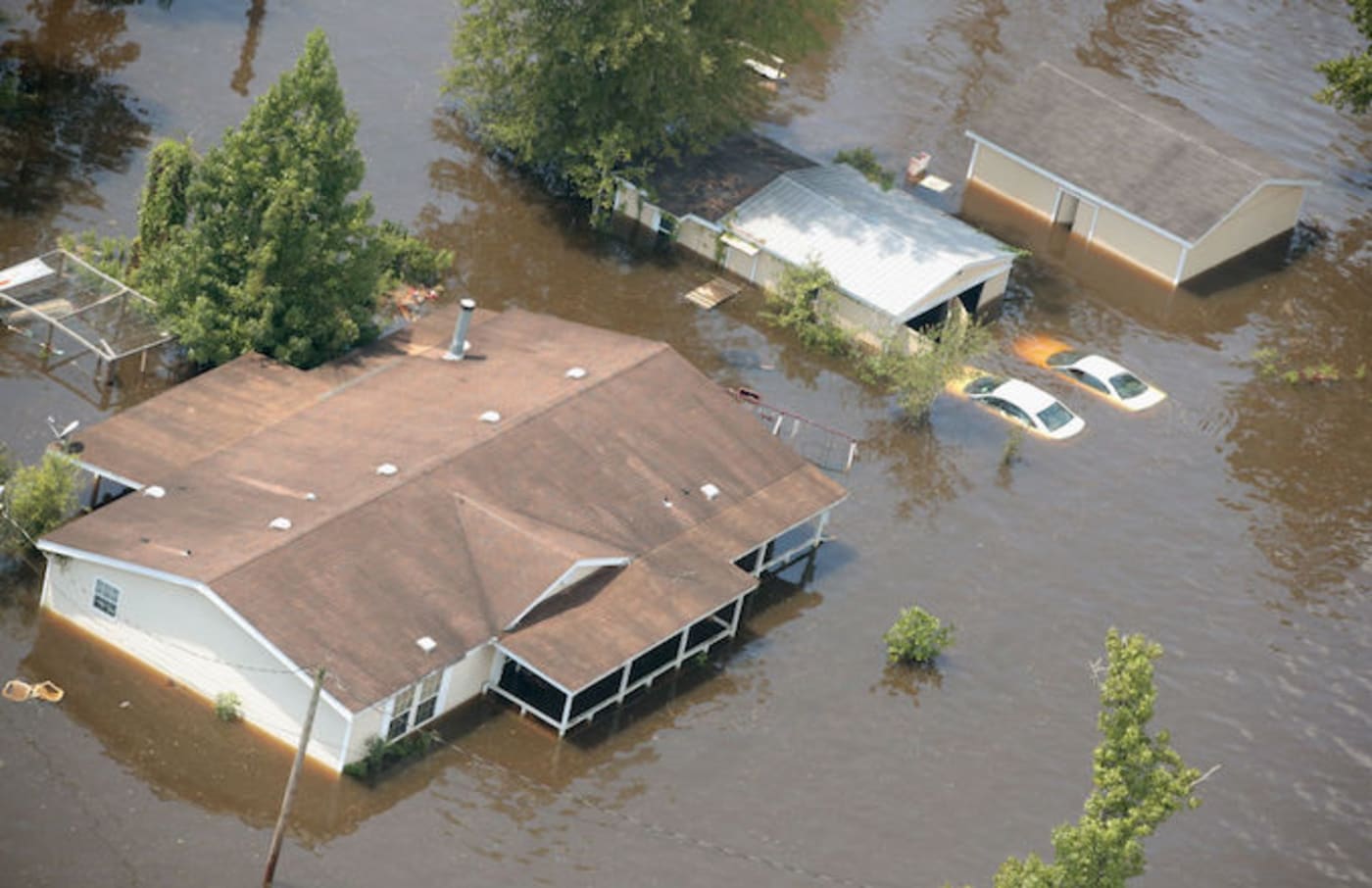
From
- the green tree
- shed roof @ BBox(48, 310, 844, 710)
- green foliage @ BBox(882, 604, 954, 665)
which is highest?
the green tree

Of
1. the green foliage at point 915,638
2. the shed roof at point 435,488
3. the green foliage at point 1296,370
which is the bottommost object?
the green foliage at point 915,638

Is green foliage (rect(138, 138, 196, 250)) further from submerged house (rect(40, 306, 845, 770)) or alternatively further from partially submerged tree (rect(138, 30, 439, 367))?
submerged house (rect(40, 306, 845, 770))

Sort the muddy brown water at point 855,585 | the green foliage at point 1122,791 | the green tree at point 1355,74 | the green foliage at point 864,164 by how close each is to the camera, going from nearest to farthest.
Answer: the green foliage at point 1122,791 → the muddy brown water at point 855,585 → the green foliage at point 864,164 → the green tree at point 1355,74

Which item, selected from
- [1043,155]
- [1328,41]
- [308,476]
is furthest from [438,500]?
[1328,41]

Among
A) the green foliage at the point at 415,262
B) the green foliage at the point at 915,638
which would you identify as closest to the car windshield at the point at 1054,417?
the green foliage at the point at 915,638

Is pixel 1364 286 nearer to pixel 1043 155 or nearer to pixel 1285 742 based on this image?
pixel 1043 155

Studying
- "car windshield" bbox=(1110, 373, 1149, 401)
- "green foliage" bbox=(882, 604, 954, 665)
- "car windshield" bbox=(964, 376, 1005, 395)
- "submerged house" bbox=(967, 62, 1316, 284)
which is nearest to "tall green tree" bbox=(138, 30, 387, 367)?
"green foliage" bbox=(882, 604, 954, 665)

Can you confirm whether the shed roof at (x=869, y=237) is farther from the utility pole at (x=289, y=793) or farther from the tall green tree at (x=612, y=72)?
the utility pole at (x=289, y=793)

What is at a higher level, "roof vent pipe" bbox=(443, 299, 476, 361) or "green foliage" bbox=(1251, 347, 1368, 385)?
"green foliage" bbox=(1251, 347, 1368, 385)

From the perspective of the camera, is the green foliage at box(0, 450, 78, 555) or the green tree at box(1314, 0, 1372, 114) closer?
the green foliage at box(0, 450, 78, 555)
